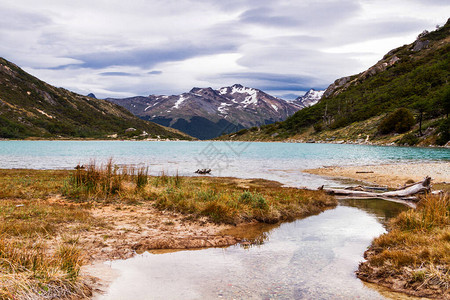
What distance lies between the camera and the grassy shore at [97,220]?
5.57m

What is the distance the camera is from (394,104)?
117875 millimetres

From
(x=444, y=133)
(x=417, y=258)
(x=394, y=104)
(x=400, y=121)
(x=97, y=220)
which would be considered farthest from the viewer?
(x=394, y=104)

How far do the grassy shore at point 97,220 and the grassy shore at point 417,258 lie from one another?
474 centimetres

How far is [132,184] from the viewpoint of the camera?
17875mm

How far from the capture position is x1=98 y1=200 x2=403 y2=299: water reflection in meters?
6.36

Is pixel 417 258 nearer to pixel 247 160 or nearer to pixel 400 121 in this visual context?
pixel 247 160

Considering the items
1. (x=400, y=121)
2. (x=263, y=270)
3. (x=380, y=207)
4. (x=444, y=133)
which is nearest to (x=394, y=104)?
(x=400, y=121)

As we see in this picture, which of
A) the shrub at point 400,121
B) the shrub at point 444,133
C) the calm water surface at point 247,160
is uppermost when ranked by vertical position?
the shrub at point 400,121

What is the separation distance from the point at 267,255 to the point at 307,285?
7.06 feet

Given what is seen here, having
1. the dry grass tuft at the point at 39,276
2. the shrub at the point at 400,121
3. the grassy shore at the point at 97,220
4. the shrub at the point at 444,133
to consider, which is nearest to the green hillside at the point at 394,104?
the shrub at the point at 444,133

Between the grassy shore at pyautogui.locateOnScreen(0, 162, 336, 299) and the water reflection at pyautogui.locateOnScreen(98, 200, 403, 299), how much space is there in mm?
1017

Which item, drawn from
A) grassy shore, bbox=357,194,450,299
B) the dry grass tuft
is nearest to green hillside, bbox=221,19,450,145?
grassy shore, bbox=357,194,450,299

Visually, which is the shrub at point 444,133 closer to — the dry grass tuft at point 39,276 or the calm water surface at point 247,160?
the calm water surface at point 247,160

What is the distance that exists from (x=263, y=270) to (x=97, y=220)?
24.1ft
